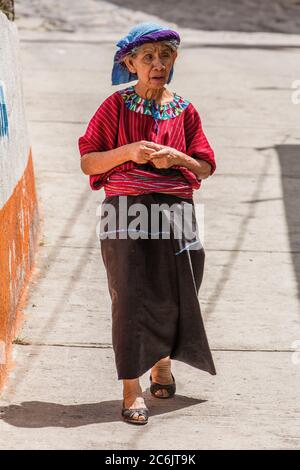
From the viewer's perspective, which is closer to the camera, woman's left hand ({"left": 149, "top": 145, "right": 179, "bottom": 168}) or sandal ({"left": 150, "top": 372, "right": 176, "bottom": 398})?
woman's left hand ({"left": 149, "top": 145, "right": 179, "bottom": 168})

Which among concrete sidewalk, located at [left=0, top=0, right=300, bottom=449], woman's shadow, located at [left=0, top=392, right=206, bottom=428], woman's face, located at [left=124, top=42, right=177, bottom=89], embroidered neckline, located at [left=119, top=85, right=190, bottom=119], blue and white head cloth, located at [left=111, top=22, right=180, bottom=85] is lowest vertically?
concrete sidewalk, located at [left=0, top=0, right=300, bottom=449]

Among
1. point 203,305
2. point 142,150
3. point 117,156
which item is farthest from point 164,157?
point 203,305

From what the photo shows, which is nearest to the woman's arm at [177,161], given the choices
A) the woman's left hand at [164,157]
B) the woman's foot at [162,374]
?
A: the woman's left hand at [164,157]

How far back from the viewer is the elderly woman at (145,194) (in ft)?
17.0

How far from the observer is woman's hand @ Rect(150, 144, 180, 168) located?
198 inches

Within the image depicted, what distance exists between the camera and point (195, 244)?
539 cm

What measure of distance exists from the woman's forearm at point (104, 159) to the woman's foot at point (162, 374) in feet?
3.43

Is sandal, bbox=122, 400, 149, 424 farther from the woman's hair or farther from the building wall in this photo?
the woman's hair

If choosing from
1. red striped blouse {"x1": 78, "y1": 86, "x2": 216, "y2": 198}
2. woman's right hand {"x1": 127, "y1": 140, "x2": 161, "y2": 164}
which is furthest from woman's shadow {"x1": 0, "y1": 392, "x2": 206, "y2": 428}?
woman's right hand {"x1": 127, "y1": 140, "x2": 161, "y2": 164}

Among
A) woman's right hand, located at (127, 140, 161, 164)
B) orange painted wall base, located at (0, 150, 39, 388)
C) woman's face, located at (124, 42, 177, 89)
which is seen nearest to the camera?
woman's right hand, located at (127, 140, 161, 164)

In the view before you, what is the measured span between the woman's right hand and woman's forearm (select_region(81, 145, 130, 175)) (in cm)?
4

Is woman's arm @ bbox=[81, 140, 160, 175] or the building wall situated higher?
woman's arm @ bbox=[81, 140, 160, 175]

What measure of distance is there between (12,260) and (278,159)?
191 inches
